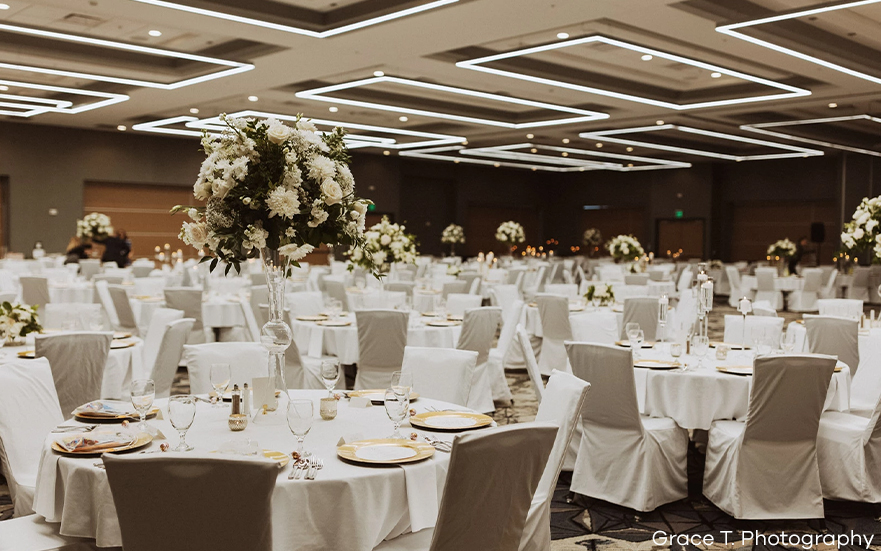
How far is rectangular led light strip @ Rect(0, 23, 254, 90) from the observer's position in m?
8.79

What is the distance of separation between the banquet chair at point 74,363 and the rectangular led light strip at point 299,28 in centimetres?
413

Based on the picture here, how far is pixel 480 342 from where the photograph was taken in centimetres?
611

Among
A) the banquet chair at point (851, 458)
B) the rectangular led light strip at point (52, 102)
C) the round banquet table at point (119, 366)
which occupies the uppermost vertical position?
the rectangular led light strip at point (52, 102)

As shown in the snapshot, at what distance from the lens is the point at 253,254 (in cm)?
318

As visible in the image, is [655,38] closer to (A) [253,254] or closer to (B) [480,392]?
(B) [480,392]

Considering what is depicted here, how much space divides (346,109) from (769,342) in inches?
423

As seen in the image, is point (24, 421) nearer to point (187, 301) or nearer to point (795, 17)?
point (187, 301)

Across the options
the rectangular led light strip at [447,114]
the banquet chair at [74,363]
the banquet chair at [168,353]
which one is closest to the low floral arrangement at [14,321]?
the banquet chair at [74,363]

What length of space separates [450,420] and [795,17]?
243 inches

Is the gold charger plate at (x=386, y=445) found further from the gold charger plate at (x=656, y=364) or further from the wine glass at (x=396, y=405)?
the gold charger plate at (x=656, y=364)

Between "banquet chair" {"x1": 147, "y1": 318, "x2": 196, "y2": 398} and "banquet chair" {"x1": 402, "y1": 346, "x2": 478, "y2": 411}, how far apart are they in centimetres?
187

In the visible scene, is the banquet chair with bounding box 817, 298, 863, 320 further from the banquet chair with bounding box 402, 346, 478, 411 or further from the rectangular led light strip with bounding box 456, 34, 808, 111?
the banquet chair with bounding box 402, 346, 478, 411

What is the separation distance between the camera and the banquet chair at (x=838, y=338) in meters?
5.77

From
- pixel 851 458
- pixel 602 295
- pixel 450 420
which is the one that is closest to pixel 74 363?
pixel 450 420
